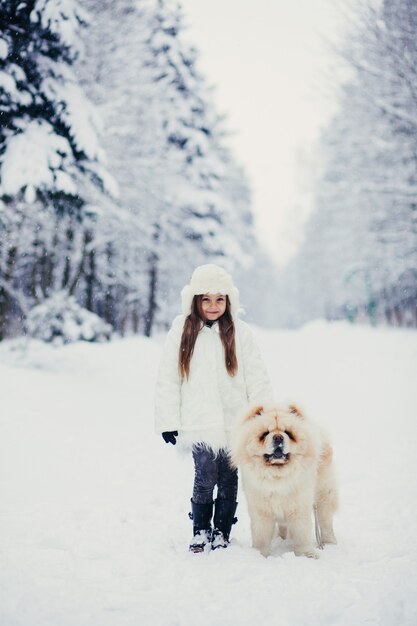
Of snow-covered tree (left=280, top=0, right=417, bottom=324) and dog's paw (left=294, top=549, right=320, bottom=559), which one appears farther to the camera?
snow-covered tree (left=280, top=0, right=417, bottom=324)

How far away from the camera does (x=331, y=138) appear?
2328 cm

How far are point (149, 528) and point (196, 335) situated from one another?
69.2 inches

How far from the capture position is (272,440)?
289 cm

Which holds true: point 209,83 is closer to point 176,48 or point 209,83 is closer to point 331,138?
point 176,48

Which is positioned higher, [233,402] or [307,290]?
[307,290]

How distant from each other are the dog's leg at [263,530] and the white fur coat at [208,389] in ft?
1.77

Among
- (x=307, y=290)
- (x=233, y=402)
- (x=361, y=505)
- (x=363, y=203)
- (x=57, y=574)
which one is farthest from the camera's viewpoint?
(x=307, y=290)

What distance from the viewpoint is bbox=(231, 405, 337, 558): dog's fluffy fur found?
9.63 ft

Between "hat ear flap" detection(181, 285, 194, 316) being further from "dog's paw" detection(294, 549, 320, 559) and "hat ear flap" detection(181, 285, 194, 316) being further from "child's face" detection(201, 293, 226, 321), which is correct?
"dog's paw" detection(294, 549, 320, 559)

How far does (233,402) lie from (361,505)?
206cm

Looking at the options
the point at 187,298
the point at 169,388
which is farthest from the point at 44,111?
the point at 169,388

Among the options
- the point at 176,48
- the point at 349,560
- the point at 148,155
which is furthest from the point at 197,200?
the point at 349,560

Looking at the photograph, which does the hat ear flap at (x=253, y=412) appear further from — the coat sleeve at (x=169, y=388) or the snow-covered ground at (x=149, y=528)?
the coat sleeve at (x=169, y=388)

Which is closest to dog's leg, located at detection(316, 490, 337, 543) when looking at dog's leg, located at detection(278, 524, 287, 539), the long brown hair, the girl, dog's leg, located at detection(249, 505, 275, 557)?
dog's leg, located at detection(278, 524, 287, 539)
